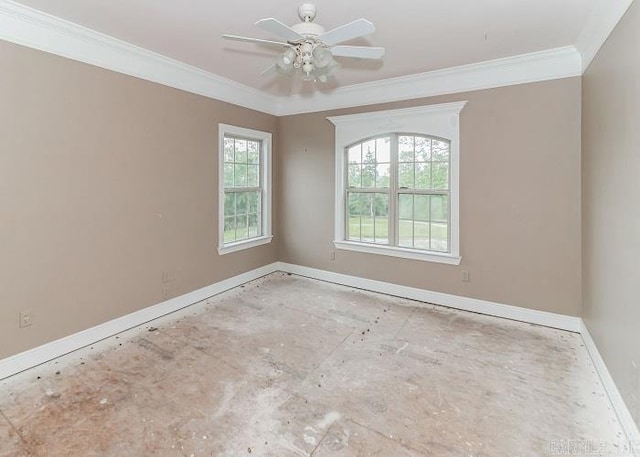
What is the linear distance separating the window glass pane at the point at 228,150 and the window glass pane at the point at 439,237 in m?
2.81


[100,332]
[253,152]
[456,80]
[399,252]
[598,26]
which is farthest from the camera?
[253,152]

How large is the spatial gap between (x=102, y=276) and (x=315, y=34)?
111 inches

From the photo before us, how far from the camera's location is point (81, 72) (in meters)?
2.89

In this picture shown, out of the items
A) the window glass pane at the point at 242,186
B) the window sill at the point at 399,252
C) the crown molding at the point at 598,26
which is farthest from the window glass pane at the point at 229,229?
the crown molding at the point at 598,26

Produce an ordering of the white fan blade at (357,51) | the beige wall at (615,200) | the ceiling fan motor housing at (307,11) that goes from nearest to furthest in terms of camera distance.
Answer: the beige wall at (615,200) < the ceiling fan motor housing at (307,11) < the white fan blade at (357,51)

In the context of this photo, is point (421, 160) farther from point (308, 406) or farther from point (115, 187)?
point (115, 187)

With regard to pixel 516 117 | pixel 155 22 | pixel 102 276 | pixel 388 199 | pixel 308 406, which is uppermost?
pixel 155 22

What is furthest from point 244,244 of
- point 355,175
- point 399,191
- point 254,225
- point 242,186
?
point 399,191

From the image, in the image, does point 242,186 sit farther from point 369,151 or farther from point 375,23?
point 375,23

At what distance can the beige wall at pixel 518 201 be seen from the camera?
3.30 m

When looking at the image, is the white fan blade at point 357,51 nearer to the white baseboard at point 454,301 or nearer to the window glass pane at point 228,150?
the window glass pane at point 228,150

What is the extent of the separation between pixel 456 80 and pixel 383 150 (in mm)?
1163

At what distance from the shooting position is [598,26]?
8.38ft

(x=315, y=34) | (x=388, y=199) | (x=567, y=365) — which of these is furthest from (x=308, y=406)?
(x=388, y=199)
